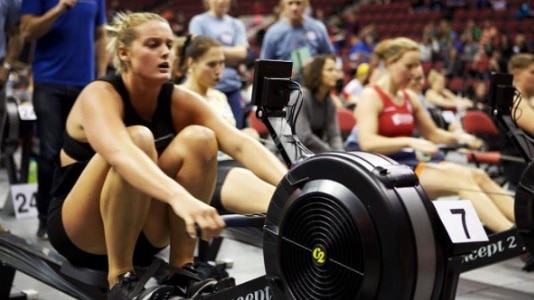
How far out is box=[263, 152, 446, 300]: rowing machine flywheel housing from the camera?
70.1 inches

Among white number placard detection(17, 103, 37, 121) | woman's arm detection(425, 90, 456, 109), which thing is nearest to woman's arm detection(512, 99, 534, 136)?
white number placard detection(17, 103, 37, 121)

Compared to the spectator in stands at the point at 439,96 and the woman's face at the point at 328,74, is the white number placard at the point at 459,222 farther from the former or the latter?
the spectator in stands at the point at 439,96

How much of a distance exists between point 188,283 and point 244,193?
35.0 inches

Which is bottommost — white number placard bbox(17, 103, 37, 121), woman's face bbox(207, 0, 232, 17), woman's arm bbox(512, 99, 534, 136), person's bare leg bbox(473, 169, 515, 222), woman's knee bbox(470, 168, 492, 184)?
white number placard bbox(17, 103, 37, 121)

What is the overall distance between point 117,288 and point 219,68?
4.94ft

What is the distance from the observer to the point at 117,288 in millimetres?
2365

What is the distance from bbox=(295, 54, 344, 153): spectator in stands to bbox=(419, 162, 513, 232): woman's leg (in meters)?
0.52

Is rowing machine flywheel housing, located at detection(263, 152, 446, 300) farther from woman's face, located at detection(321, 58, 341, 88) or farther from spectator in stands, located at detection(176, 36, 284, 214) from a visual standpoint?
woman's face, located at detection(321, 58, 341, 88)

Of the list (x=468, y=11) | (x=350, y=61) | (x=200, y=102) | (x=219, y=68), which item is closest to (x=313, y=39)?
(x=219, y=68)

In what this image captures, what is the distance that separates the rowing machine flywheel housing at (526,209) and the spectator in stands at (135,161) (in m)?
1.01

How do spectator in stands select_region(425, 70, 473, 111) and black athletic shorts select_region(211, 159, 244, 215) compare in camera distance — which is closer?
black athletic shorts select_region(211, 159, 244, 215)

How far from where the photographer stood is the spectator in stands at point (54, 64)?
377cm

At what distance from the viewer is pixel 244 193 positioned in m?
3.28

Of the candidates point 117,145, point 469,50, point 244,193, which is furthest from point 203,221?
point 469,50
